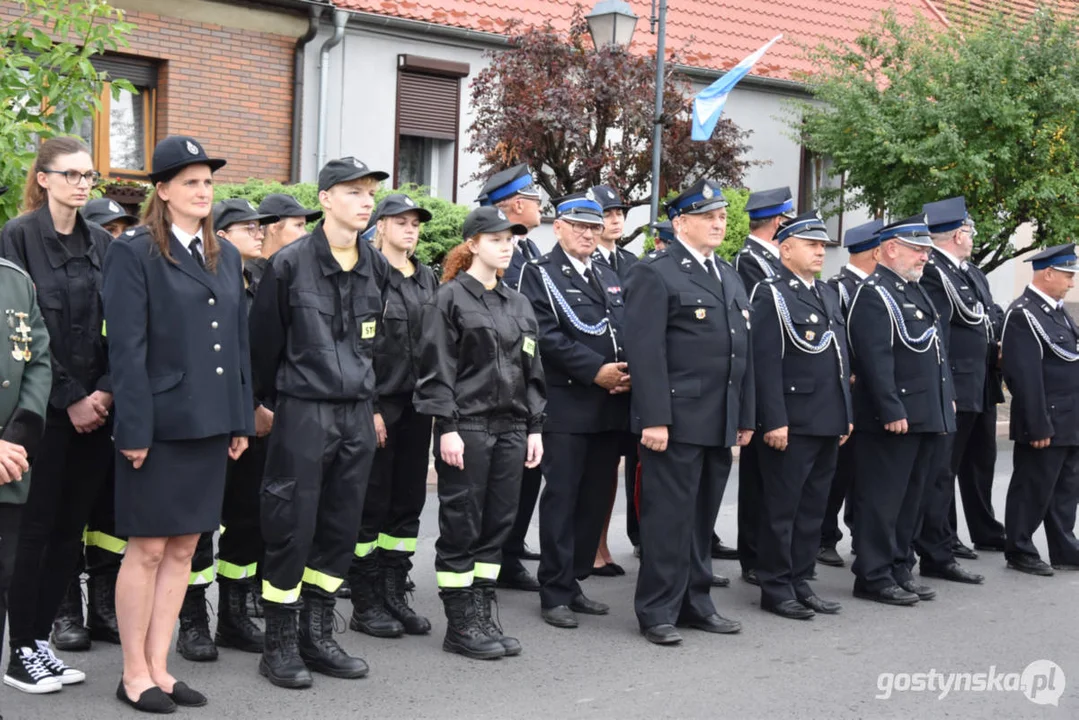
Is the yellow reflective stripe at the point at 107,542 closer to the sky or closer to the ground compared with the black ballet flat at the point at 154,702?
closer to the sky

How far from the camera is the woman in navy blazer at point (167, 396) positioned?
17.4 feet

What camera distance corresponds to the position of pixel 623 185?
15844mm

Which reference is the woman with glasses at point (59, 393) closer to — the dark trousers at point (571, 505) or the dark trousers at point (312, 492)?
the dark trousers at point (312, 492)

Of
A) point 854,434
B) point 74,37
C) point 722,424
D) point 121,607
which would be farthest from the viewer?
point 74,37

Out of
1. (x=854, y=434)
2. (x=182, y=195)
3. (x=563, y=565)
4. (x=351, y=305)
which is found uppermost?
(x=182, y=195)

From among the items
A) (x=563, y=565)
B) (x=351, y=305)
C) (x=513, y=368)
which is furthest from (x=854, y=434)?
(x=351, y=305)

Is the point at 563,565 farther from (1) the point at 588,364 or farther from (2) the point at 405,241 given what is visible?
(2) the point at 405,241

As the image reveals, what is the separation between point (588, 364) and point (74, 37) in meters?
9.49

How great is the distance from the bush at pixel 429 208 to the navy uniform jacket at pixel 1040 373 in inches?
282

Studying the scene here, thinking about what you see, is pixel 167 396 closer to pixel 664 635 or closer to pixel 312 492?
pixel 312 492

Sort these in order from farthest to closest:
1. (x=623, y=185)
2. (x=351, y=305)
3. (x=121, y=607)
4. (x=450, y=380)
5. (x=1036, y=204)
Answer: (x=1036, y=204) → (x=623, y=185) → (x=450, y=380) → (x=351, y=305) → (x=121, y=607)

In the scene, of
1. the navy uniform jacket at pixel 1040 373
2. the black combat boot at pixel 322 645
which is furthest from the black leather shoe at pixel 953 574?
the black combat boot at pixel 322 645

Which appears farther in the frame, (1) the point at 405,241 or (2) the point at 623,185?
(2) the point at 623,185

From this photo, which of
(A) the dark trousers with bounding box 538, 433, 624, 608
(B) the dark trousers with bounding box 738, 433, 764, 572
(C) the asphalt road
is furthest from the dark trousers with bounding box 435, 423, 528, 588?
(B) the dark trousers with bounding box 738, 433, 764, 572
